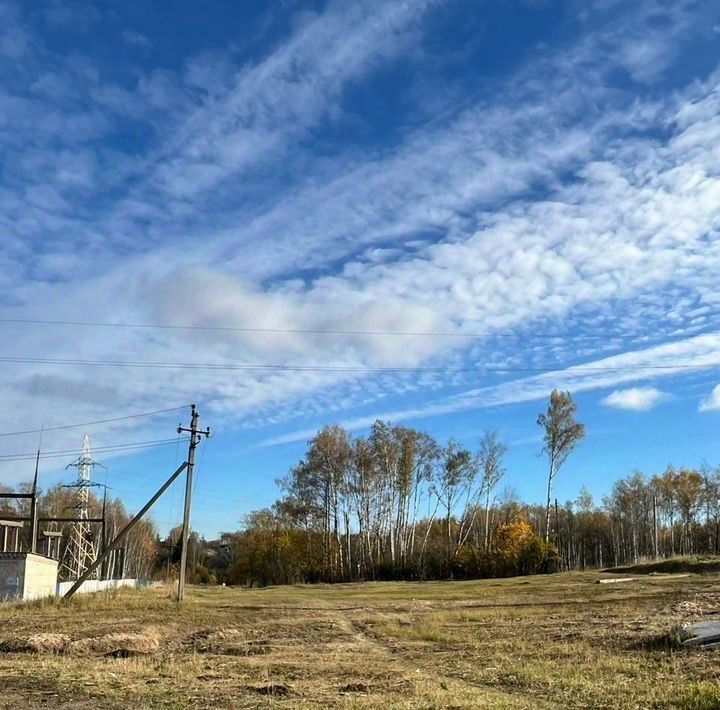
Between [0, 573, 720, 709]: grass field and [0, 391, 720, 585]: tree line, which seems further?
[0, 391, 720, 585]: tree line

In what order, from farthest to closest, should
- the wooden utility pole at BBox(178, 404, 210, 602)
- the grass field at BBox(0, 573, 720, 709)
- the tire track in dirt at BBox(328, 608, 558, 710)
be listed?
the wooden utility pole at BBox(178, 404, 210, 602) → the grass field at BBox(0, 573, 720, 709) → the tire track in dirt at BBox(328, 608, 558, 710)

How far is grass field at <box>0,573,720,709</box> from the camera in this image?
10930 millimetres

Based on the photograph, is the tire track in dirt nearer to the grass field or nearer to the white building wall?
the grass field

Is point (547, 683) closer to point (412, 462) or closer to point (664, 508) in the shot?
point (412, 462)

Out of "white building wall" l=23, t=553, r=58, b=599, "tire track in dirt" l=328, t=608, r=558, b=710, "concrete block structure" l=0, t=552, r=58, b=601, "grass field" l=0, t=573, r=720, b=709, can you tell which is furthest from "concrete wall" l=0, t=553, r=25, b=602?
"tire track in dirt" l=328, t=608, r=558, b=710

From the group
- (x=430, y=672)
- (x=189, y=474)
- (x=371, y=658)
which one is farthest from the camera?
(x=189, y=474)

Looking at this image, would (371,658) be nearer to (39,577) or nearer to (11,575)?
(11,575)

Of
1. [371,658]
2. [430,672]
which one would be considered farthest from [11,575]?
[430,672]

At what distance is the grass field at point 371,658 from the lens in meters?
10.9

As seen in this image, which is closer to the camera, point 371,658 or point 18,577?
point 371,658

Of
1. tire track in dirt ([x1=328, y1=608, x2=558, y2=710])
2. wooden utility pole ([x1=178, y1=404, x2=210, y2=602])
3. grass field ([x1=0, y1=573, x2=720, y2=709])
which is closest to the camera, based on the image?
tire track in dirt ([x1=328, y1=608, x2=558, y2=710])

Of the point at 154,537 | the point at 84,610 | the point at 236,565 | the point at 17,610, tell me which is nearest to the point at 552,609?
the point at 84,610

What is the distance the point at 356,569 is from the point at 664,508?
43.3 meters

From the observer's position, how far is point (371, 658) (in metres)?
16.1
